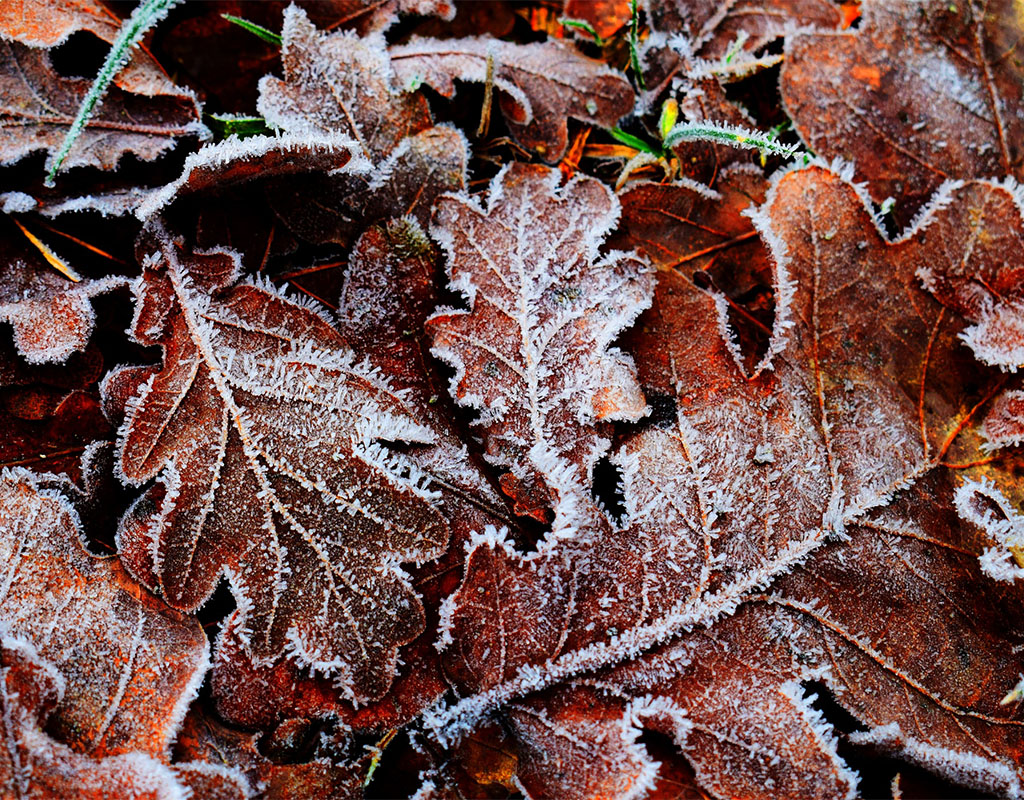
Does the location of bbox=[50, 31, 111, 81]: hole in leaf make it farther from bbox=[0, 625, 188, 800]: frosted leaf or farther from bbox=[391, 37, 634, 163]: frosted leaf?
bbox=[0, 625, 188, 800]: frosted leaf

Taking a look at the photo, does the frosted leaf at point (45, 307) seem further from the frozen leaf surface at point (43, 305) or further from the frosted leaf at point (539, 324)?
the frosted leaf at point (539, 324)

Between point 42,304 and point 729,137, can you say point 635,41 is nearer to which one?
point 729,137

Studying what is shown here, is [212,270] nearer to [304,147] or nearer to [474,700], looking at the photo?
[304,147]

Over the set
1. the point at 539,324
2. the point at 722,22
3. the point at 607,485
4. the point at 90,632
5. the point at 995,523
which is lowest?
the point at 90,632

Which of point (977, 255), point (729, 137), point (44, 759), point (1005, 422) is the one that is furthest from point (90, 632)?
point (977, 255)

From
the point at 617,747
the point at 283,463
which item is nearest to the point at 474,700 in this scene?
the point at 617,747

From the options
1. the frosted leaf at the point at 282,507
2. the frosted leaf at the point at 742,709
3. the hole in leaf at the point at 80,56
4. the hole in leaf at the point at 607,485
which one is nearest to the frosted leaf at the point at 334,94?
the hole in leaf at the point at 80,56

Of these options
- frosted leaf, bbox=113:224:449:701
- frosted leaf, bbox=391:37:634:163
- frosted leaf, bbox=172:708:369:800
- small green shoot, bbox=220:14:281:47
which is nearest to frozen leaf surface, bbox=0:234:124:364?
frosted leaf, bbox=113:224:449:701
